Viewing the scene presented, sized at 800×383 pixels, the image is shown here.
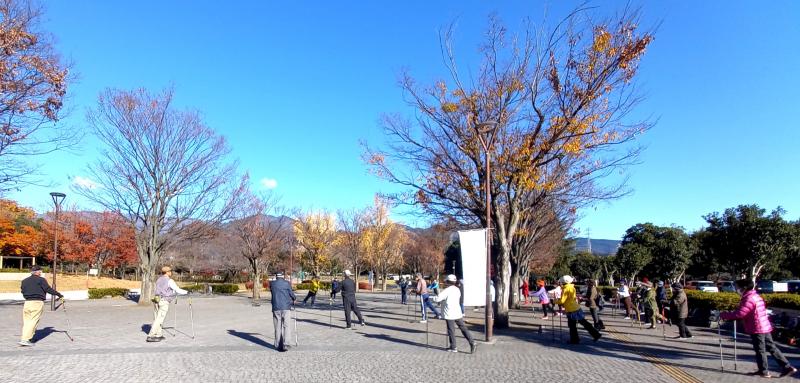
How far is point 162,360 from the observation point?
30.4 feet

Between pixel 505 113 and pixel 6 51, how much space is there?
1388 centimetres

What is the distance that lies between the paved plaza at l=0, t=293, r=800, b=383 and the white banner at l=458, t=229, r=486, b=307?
109cm

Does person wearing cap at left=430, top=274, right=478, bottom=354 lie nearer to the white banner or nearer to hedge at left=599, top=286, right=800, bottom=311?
the white banner

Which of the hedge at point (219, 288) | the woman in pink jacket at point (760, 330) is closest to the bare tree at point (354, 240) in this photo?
the hedge at point (219, 288)

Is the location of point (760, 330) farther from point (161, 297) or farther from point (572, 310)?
point (161, 297)

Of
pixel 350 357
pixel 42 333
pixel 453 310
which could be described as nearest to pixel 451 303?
pixel 453 310

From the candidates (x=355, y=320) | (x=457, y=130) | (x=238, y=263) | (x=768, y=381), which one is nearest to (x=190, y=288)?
(x=238, y=263)

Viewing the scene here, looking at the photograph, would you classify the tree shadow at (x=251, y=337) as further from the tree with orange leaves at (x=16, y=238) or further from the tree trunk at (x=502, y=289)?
the tree with orange leaves at (x=16, y=238)

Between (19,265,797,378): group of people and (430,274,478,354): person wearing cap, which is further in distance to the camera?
(430,274,478,354): person wearing cap

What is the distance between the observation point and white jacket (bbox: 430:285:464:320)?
412 inches

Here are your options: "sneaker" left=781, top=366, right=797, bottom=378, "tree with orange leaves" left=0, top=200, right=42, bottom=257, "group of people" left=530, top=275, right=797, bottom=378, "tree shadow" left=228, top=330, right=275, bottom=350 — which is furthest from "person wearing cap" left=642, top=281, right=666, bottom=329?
"tree with orange leaves" left=0, top=200, right=42, bottom=257

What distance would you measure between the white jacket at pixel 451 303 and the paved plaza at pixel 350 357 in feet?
2.55

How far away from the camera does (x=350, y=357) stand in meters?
9.89

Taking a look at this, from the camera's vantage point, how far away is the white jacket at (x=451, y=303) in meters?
10.5
